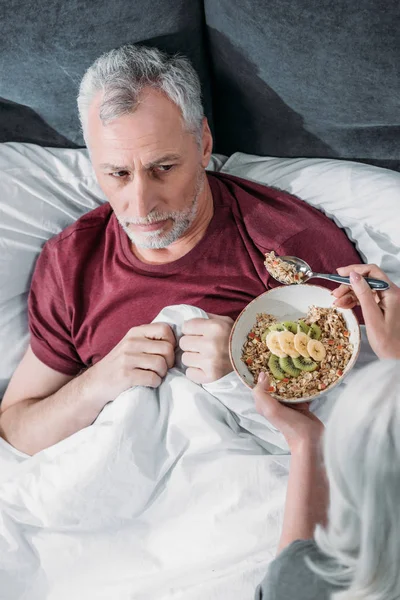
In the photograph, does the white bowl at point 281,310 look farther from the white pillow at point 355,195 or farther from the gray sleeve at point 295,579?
the gray sleeve at point 295,579

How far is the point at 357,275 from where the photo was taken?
4.76 feet

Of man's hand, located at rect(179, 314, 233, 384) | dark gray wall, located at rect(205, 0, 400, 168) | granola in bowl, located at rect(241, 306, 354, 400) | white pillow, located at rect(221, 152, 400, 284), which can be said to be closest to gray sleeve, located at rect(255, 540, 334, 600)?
granola in bowl, located at rect(241, 306, 354, 400)

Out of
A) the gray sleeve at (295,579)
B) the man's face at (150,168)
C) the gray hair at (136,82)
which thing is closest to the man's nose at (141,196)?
the man's face at (150,168)

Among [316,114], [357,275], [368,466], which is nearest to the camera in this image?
[368,466]

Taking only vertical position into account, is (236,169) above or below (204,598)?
above

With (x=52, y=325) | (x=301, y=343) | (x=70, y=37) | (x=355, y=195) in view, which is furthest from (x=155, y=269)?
(x=70, y=37)

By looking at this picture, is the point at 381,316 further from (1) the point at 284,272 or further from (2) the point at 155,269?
(2) the point at 155,269

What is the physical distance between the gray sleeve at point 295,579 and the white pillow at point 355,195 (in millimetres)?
767

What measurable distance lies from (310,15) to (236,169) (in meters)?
0.45

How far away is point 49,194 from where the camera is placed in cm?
193

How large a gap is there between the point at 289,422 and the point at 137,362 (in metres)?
0.41

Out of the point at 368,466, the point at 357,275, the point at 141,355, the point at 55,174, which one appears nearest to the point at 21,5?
the point at 55,174

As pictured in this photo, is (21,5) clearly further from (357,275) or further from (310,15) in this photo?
(357,275)

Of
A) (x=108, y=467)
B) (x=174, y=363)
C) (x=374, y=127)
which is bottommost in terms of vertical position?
(x=108, y=467)
